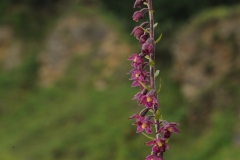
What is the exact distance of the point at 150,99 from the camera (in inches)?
151

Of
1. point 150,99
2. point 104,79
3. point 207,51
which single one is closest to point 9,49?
point 104,79

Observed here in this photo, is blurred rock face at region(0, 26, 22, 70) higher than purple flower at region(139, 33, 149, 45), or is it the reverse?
blurred rock face at region(0, 26, 22, 70)

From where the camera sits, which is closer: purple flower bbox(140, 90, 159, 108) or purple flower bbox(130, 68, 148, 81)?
purple flower bbox(140, 90, 159, 108)

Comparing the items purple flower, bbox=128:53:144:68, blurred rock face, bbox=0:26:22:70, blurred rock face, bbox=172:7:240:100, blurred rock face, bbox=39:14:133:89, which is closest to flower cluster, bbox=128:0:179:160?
purple flower, bbox=128:53:144:68

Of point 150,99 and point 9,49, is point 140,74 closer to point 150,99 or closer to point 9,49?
point 150,99

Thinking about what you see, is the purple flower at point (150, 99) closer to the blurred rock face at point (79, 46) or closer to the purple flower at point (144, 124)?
the purple flower at point (144, 124)

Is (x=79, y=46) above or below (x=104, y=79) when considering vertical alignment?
above

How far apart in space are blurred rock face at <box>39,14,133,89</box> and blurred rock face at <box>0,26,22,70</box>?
112 centimetres

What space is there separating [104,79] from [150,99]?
1197cm

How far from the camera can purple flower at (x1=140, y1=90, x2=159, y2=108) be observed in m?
3.84

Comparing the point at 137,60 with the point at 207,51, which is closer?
the point at 137,60

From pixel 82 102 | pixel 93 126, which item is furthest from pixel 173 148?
pixel 82 102

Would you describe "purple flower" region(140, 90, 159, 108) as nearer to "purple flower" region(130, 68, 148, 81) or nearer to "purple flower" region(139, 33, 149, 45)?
"purple flower" region(130, 68, 148, 81)

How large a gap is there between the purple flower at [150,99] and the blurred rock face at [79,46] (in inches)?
478
